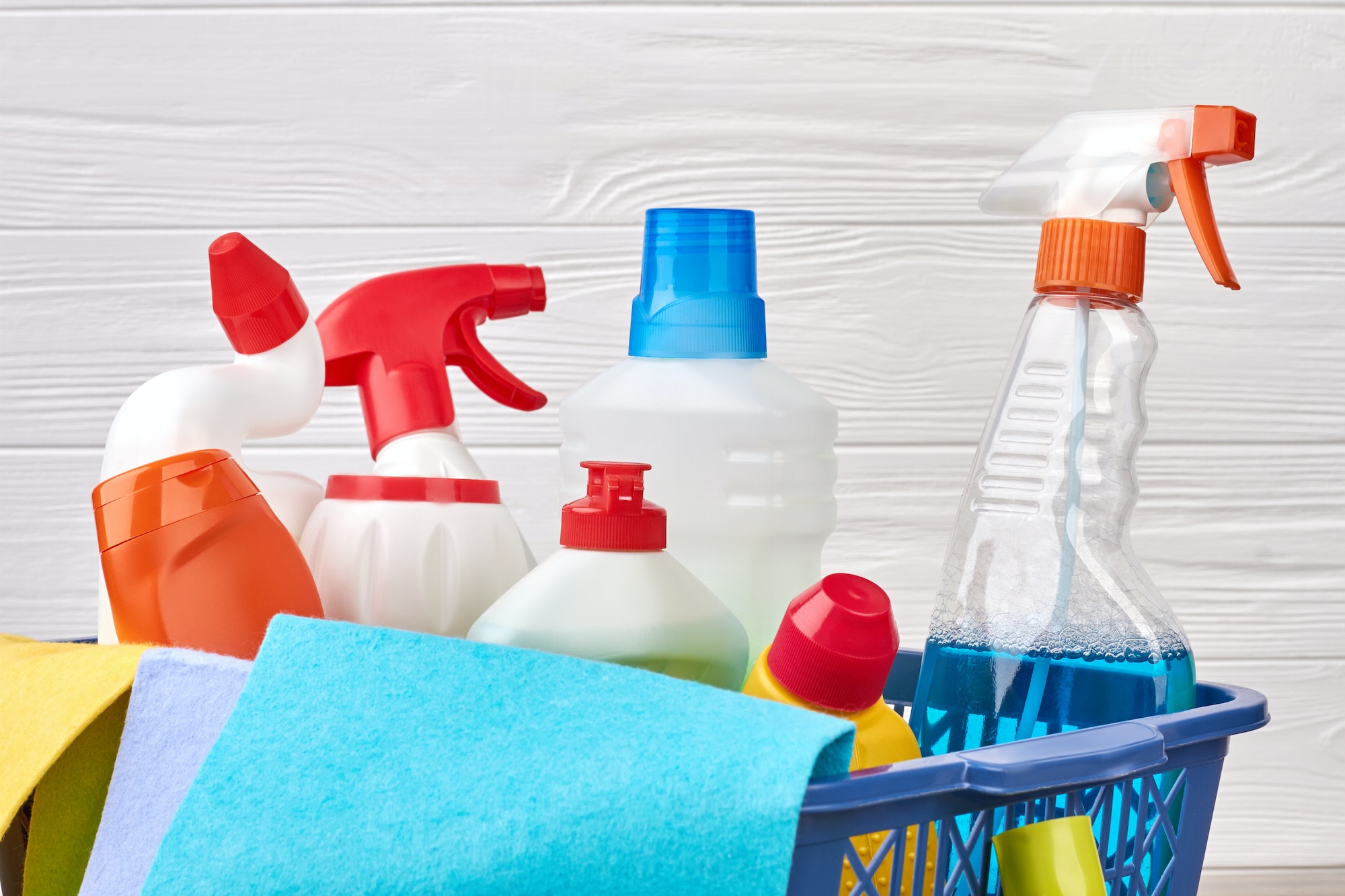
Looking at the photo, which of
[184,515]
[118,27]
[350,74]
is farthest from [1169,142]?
[118,27]

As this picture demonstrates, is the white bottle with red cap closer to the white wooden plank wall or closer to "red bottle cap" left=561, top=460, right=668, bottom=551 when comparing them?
"red bottle cap" left=561, top=460, right=668, bottom=551

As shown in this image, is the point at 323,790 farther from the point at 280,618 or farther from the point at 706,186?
the point at 706,186

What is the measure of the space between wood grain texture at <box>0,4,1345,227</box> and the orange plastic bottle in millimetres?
381

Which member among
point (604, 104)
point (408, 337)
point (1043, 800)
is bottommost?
point (1043, 800)

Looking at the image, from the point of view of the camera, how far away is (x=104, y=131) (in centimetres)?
69

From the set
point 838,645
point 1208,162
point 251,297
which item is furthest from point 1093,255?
point 251,297

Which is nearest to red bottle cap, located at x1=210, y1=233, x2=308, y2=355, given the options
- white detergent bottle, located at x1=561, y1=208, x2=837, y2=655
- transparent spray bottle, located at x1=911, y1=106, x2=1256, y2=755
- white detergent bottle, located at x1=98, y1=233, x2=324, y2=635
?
white detergent bottle, located at x1=98, y1=233, x2=324, y2=635

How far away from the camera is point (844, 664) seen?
29cm

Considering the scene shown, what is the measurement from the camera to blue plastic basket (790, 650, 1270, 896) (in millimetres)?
246

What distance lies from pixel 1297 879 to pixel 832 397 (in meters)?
0.44

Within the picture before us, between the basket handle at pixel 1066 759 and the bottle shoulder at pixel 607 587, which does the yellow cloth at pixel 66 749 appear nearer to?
the bottle shoulder at pixel 607 587

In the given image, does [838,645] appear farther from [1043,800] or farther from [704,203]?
[704,203]

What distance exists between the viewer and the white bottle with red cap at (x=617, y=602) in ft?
1.08

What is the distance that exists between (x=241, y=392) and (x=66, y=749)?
0.13 meters
